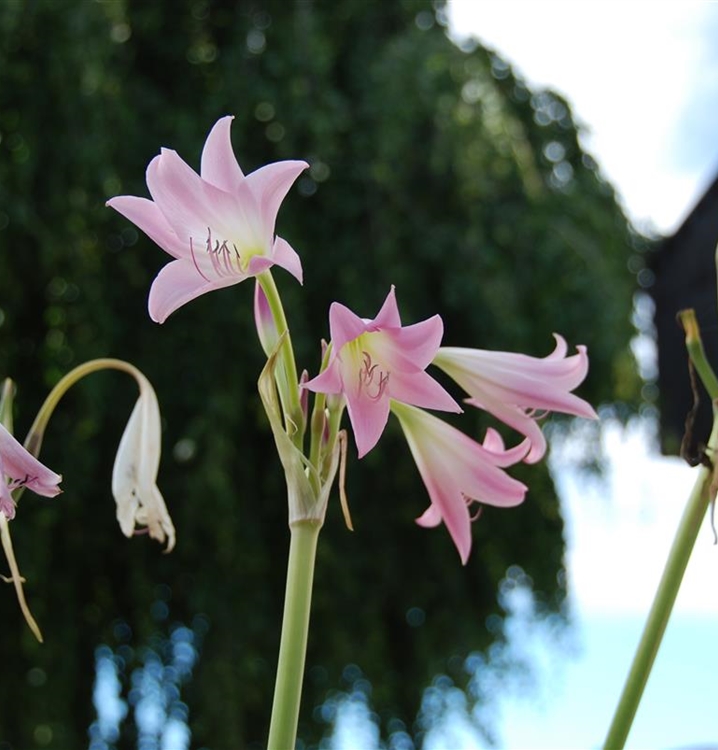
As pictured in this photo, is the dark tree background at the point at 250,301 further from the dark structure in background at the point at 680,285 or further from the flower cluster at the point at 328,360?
the flower cluster at the point at 328,360

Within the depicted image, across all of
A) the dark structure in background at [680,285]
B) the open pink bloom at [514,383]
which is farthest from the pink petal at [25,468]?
the dark structure in background at [680,285]

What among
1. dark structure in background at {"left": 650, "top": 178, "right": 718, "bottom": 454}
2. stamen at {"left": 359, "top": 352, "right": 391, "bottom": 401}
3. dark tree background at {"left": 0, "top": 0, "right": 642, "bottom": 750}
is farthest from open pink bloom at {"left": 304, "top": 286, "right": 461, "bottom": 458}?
dark tree background at {"left": 0, "top": 0, "right": 642, "bottom": 750}

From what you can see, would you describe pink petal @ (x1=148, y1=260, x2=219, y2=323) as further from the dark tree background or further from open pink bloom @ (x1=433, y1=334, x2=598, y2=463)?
the dark tree background

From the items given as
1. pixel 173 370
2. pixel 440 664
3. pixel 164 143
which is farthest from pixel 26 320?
pixel 440 664

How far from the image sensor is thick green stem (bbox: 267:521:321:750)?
251 mm

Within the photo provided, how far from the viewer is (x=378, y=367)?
0.28 meters

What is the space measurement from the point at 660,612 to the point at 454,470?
70 mm

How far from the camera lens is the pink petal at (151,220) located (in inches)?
11.2

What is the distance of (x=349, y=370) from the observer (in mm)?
279

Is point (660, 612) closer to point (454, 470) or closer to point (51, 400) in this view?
point (454, 470)

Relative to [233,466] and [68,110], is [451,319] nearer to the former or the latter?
[233,466]

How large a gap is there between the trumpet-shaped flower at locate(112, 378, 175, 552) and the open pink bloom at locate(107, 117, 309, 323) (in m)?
0.09

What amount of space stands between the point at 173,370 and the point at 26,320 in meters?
0.28

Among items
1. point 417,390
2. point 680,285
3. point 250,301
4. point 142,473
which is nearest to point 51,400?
point 142,473
